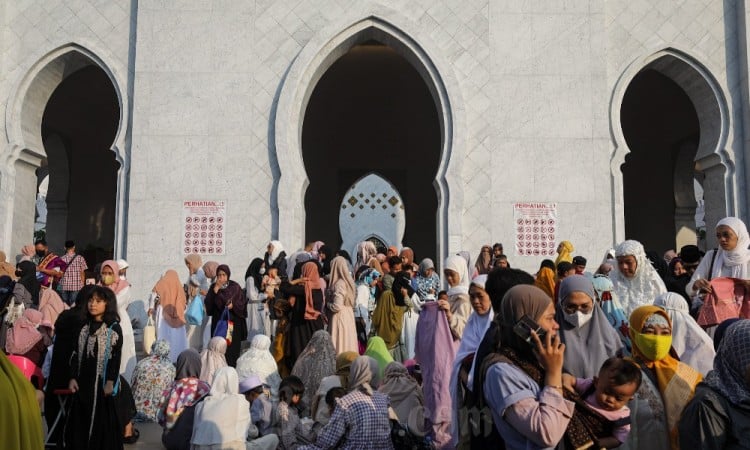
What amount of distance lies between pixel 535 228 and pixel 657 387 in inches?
281

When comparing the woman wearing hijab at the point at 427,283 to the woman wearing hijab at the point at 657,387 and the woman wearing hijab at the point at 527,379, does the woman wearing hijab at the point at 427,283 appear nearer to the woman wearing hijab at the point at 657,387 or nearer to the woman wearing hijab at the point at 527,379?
the woman wearing hijab at the point at 657,387

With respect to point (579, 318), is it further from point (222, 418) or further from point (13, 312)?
point (13, 312)

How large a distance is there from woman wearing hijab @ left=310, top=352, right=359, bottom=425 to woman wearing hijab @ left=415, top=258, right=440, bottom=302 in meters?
2.40

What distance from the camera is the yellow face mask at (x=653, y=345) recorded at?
3203 millimetres

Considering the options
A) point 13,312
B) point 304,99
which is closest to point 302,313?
point 13,312

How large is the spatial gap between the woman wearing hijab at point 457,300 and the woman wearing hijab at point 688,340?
5.43 ft

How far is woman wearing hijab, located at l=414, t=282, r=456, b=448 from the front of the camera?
16.6ft

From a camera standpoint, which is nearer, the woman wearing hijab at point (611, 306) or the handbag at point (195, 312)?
the woman wearing hijab at point (611, 306)

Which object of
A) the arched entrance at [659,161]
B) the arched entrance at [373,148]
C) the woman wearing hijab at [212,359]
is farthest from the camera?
the arched entrance at [373,148]

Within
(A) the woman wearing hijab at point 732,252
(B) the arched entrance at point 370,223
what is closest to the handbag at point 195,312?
(A) the woman wearing hijab at point 732,252

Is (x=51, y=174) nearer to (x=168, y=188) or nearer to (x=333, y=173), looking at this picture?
(x=333, y=173)

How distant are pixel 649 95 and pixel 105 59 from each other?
1133 centimetres

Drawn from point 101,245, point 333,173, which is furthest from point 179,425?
point 101,245

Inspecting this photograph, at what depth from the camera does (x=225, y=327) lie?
25.2 ft
